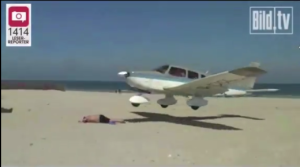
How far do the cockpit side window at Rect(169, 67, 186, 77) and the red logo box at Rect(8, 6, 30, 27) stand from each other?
3.22ft

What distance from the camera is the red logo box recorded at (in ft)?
6.93

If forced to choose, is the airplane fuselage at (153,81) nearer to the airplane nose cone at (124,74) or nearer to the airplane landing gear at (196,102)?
the airplane nose cone at (124,74)

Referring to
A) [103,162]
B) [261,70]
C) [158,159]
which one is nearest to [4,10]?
[103,162]

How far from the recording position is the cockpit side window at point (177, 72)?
2.52 meters

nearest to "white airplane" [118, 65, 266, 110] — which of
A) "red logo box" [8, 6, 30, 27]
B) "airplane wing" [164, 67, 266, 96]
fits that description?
"airplane wing" [164, 67, 266, 96]

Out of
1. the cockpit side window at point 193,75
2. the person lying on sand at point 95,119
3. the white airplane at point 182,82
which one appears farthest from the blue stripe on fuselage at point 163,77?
the person lying on sand at point 95,119

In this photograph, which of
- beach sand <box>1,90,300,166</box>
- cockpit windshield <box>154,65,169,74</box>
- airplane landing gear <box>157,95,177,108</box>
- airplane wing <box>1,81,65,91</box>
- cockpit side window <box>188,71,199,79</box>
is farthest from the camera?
airplane landing gear <box>157,95,177,108</box>

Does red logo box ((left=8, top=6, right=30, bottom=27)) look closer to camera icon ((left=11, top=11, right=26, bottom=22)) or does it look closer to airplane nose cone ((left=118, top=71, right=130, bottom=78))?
camera icon ((left=11, top=11, right=26, bottom=22))

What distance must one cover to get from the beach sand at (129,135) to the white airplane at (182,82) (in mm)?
155

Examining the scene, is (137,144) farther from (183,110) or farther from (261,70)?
(261,70)

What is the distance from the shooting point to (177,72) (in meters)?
2.57

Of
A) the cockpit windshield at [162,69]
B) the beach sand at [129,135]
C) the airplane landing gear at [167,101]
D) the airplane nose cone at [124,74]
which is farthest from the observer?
the airplane landing gear at [167,101]

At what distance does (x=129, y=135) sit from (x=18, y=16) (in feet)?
3.19

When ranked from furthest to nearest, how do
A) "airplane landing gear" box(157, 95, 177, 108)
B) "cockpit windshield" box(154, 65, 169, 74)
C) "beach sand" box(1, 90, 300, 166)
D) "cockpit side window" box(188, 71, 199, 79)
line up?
"airplane landing gear" box(157, 95, 177, 108) → "cockpit side window" box(188, 71, 199, 79) → "cockpit windshield" box(154, 65, 169, 74) → "beach sand" box(1, 90, 300, 166)
